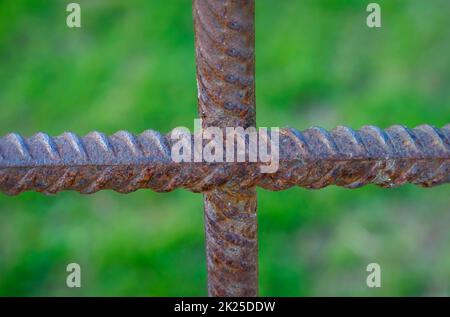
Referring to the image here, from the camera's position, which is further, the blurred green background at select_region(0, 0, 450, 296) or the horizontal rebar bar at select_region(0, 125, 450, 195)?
the blurred green background at select_region(0, 0, 450, 296)

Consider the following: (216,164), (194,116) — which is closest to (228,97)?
(216,164)

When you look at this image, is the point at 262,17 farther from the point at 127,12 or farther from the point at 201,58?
the point at 201,58

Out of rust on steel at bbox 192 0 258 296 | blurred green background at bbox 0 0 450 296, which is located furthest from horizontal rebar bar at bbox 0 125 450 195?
blurred green background at bbox 0 0 450 296

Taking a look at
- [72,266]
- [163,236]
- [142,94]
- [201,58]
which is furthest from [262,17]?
[201,58]

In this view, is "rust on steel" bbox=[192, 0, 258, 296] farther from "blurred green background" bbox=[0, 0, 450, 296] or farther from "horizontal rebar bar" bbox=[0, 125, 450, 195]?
"blurred green background" bbox=[0, 0, 450, 296]

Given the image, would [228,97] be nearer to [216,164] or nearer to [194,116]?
[216,164]

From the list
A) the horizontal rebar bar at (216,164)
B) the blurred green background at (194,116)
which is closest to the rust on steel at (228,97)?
the horizontal rebar bar at (216,164)

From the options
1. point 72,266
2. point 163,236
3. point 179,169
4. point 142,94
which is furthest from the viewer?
point 142,94
